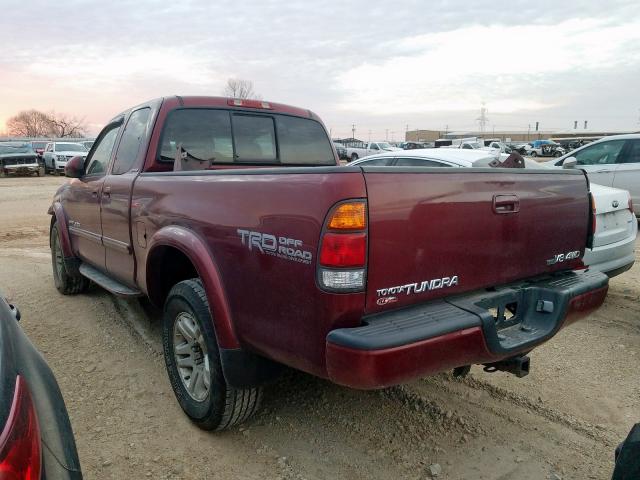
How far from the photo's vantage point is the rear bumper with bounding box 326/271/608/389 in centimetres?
198

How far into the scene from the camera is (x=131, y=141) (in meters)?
4.08

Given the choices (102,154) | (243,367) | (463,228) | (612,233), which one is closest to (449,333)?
(463,228)

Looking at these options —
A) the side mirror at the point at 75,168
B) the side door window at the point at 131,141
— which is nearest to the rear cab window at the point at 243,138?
the side door window at the point at 131,141

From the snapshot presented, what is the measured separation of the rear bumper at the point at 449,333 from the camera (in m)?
1.98

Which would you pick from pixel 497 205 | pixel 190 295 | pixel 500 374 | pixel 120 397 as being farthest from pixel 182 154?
pixel 500 374

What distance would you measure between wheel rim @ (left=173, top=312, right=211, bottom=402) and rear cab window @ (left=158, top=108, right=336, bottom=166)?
133cm

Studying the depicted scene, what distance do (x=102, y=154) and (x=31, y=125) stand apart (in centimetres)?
10946

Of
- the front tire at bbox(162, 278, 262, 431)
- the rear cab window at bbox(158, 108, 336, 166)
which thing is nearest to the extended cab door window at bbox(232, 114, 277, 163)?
the rear cab window at bbox(158, 108, 336, 166)

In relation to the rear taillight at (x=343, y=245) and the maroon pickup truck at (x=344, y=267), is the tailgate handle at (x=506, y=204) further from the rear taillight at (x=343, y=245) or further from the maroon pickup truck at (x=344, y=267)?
the rear taillight at (x=343, y=245)

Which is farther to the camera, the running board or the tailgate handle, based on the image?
the running board

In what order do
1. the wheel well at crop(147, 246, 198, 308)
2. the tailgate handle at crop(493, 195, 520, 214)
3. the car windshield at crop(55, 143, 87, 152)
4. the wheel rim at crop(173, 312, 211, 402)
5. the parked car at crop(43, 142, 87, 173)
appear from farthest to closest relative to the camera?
1. the car windshield at crop(55, 143, 87, 152)
2. the parked car at crop(43, 142, 87, 173)
3. the wheel well at crop(147, 246, 198, 308)
4. the wheel rim at crop(173, 312, 211, 402)
5. the tailgate handle at crop(493, 195, 520, 214)

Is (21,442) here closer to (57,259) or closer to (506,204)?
(506,204)

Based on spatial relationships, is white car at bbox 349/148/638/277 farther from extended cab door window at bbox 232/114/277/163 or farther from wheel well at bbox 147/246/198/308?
wheel well at bbox 147/246/198/308

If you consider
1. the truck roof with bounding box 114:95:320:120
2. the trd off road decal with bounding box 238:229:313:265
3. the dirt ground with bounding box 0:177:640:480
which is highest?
the truck roof with bounding box 114:95:320:120
